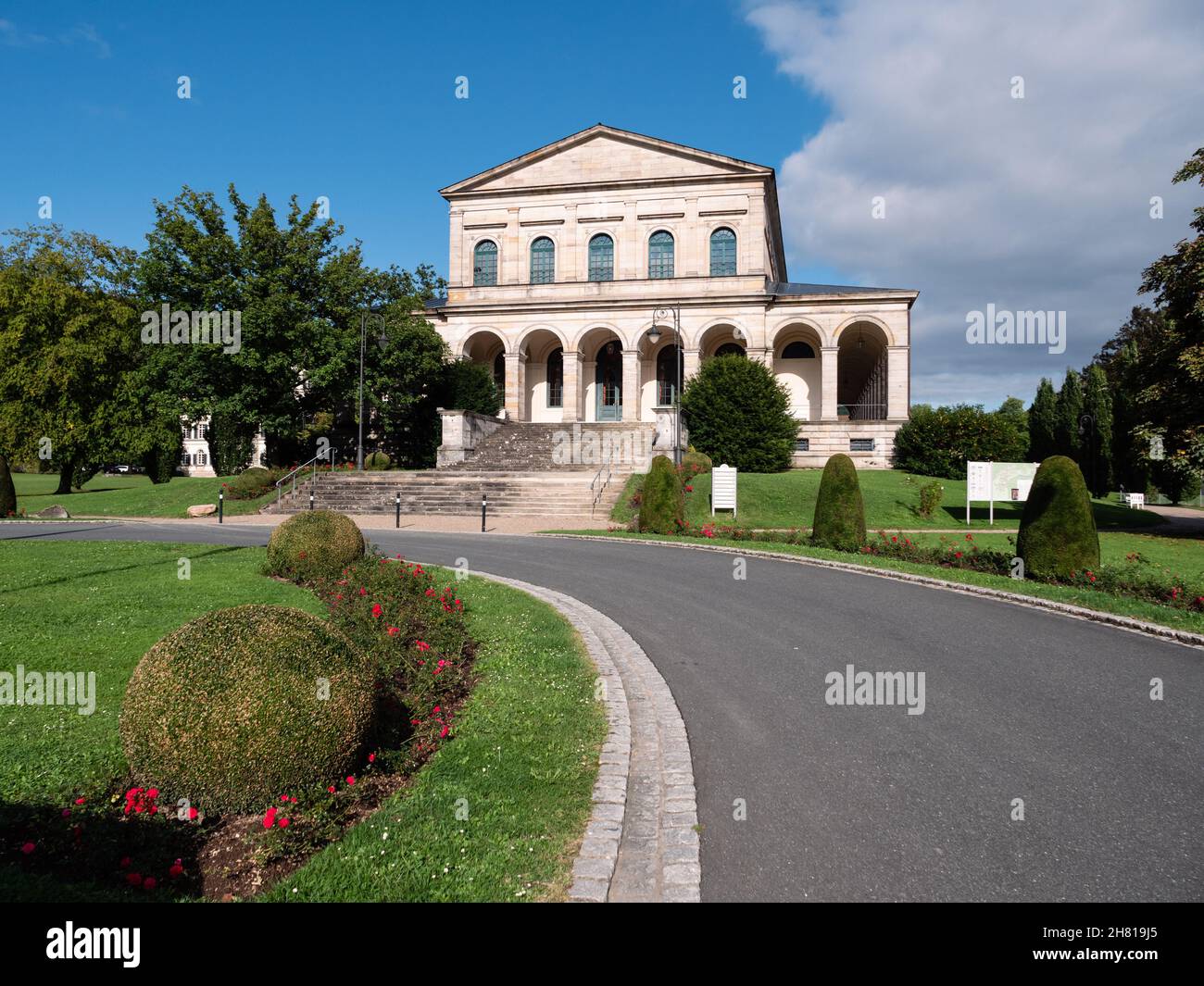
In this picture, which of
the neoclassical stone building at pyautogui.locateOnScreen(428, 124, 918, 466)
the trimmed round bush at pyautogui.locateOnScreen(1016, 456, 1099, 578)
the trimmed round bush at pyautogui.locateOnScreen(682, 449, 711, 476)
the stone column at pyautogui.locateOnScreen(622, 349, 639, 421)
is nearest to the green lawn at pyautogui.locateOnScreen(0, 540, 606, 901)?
the trimmed round bush at pyautogui.locateOnScreen(1016, 456, 1099, 578)

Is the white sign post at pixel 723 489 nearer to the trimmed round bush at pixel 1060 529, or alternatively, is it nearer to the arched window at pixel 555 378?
the trimmed round bush at pixel 1060 529

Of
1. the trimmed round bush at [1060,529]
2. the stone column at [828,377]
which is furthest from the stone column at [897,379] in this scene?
the trimmed round bush at [1060,529]

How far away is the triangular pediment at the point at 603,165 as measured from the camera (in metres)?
40.1

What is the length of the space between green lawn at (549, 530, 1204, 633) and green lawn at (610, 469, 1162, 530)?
2913 millimetres

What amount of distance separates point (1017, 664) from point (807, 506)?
52.1ft

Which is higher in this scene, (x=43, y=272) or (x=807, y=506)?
(x=43, y=272)

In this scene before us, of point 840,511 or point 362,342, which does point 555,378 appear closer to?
point 362,342

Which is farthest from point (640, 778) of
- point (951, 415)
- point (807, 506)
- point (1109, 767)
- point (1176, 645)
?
point (951, 415)

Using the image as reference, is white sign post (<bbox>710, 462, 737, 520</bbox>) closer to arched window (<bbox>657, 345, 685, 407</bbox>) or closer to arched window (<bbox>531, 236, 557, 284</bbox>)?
arched window (<bbox>657, 345, 685, 407</bbox>)

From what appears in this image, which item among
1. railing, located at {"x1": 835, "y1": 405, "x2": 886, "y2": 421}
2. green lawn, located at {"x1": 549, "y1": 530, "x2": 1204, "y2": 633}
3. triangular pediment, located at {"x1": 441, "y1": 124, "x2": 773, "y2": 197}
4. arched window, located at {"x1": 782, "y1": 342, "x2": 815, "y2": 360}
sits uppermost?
triangular pediment, located at {"x1": 441, "y1": 124, "x2": 773, "y2": 197}

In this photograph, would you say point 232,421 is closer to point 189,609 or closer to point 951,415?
point 189,609

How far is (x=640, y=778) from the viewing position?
435 cm

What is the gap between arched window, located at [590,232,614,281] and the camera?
137 ft

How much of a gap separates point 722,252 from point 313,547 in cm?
3527
